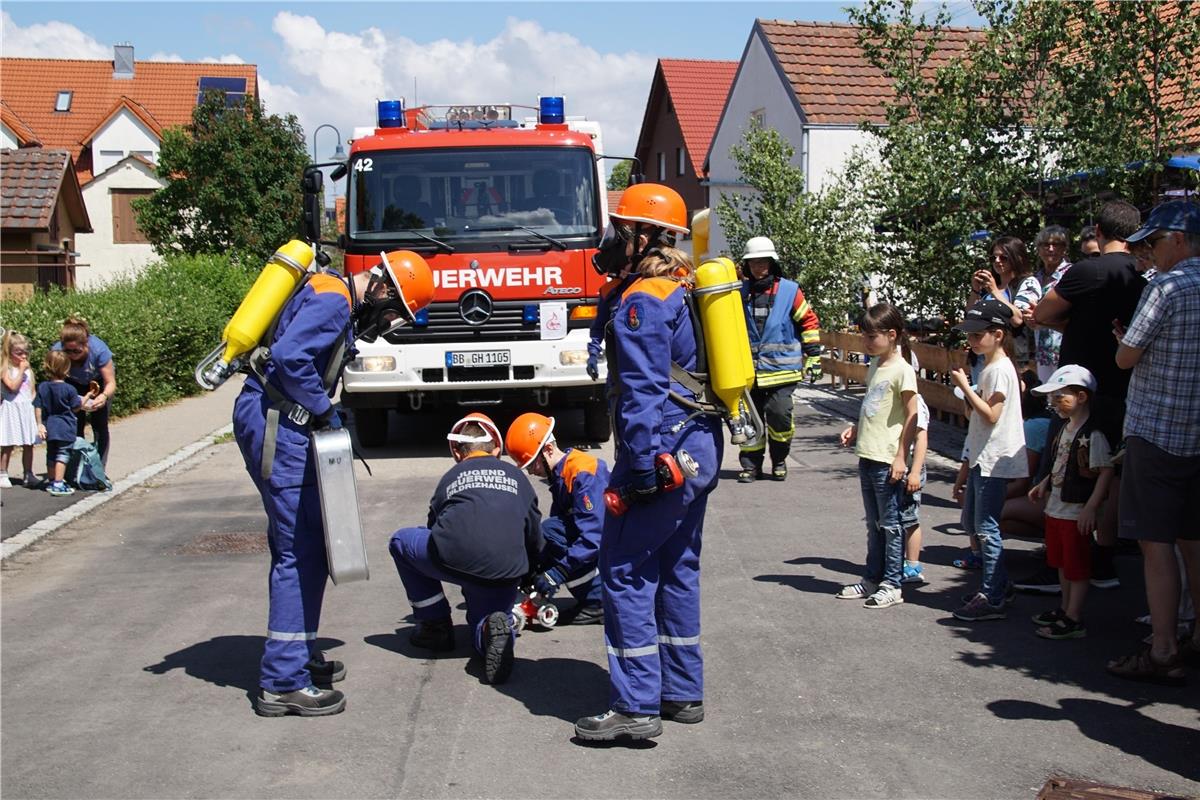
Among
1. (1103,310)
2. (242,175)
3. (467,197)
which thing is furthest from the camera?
(242,175)

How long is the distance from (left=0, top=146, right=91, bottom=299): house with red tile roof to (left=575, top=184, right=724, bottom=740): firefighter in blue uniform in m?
21.2

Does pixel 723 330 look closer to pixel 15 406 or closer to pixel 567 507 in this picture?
pixel 567 507

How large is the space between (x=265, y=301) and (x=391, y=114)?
8011 millimetres

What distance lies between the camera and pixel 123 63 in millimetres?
57875

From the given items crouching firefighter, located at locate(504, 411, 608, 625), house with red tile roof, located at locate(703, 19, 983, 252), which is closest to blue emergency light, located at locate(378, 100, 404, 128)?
crouching firefighter, located at locate(504, 411, 608, 625)

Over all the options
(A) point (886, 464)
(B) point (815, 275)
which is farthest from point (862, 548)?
(B) point (815, 275)

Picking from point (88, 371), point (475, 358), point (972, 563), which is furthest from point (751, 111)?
point (972, 563)

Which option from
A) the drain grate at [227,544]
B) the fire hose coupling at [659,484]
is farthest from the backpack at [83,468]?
the fire hose coupling at [659,484]

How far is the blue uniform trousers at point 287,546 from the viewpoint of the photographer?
5.31 metres

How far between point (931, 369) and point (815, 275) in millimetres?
5424

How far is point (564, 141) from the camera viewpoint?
12469 millimetres

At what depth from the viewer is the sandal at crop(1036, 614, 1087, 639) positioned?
6141mm

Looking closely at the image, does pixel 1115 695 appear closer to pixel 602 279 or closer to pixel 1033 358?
pixel 1033 358

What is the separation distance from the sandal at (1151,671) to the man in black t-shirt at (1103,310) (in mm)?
873
